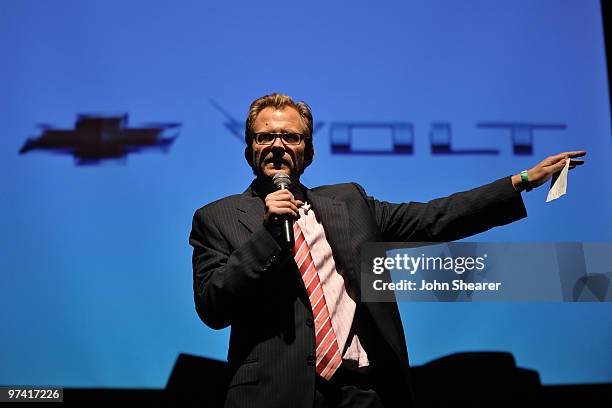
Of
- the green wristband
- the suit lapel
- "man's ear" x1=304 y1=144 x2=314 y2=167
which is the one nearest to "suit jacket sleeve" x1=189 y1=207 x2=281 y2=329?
the suit lapel

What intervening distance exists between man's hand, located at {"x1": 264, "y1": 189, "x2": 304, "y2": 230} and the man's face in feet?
1.02

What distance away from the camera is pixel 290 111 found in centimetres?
192

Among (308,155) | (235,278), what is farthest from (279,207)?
(308,155)

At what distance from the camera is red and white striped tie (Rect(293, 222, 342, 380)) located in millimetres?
1564

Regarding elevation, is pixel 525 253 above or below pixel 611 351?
above

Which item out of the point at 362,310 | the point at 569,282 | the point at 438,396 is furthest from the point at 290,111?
the point at 438,396

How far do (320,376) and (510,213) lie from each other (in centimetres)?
71

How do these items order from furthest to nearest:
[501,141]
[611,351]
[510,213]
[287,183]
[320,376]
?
[501,141]
[611,351]
[510,213]
[287,183]
[320,376]

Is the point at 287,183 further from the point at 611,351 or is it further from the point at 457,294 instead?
the point at 611,351

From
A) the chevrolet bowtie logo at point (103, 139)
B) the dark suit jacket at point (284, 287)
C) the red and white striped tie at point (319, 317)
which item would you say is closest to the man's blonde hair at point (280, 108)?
the dark suit jacket at point (284, 287)

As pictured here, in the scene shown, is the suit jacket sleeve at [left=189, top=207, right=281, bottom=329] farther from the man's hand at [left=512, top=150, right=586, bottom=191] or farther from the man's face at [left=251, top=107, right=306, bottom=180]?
the man's hand at [left=512, top=150, right=586, bottom=191]

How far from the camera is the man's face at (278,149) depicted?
6.00 feet

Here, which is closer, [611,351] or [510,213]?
[510,213]

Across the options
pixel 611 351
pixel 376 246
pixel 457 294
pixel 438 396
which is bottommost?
pixel 438 396
